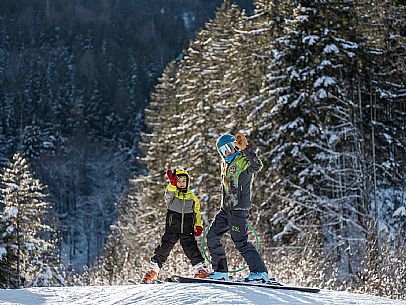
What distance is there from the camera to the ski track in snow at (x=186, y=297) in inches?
218

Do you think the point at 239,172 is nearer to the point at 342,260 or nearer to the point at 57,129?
the point at 342,260

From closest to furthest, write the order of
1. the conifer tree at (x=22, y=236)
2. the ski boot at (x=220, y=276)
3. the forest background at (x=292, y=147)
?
1. the ski boot at (x=220, y=276)
2. the forest background at (x=292, y=147)
3. the conifer tree at (x=22, y=236)

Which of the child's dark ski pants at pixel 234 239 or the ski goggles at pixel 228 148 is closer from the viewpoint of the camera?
the child's dark ski pants at pixel 234 239

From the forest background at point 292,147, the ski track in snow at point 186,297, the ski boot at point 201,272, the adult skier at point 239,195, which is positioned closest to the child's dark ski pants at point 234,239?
the adult skier at point 239,195

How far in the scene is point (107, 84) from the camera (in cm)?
8075

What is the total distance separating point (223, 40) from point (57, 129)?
5041 cm

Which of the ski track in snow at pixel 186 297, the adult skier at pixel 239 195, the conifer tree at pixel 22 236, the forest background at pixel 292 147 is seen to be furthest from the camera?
the conifer tree at pixel 22 236

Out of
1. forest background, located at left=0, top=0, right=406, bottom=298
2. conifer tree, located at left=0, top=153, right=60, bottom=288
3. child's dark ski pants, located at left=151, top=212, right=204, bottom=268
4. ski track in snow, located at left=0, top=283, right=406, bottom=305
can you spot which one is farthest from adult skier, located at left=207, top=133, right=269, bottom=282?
conifer tree, located at left=0, top=153, right=60, bottom=288

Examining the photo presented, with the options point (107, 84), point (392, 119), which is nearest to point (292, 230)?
point (392, 119)

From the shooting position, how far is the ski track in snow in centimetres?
553

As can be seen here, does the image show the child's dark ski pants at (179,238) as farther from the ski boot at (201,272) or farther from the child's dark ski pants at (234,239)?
the child's dark ski pants at (234,239)

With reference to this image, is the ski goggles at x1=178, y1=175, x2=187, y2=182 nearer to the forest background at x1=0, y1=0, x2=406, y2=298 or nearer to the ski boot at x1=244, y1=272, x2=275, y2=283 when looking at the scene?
the ski boot at x1=244, y1=272, x2=275, y2=283

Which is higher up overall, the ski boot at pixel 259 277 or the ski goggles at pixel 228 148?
the ski goggles at pixel 228 148

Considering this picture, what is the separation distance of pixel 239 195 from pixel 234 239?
54 centimetres
